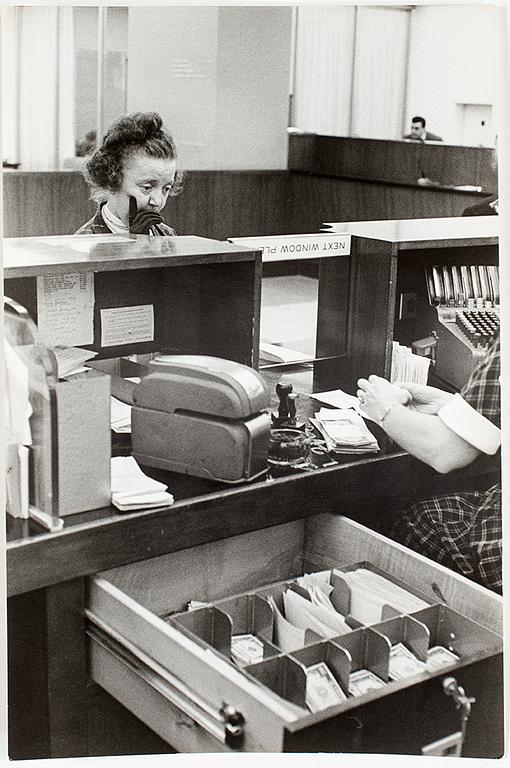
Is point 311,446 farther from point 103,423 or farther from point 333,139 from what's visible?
point 333,139

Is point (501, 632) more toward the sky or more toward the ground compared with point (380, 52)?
more toward the ground

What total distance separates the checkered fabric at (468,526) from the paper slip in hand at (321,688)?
493 mm

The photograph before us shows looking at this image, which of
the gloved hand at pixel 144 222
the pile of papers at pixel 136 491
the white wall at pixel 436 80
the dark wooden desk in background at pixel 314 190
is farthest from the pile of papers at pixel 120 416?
the white wall at pixel 436 80

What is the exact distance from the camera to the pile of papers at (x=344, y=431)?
1901 millimetres

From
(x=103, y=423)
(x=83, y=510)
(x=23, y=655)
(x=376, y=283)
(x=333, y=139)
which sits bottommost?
(x=23, y=655)

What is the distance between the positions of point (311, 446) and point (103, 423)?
0.53 m

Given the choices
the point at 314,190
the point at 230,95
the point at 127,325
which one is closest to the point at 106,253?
the point at 127,325

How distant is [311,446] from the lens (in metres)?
1.91

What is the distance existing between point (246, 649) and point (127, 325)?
0.96m

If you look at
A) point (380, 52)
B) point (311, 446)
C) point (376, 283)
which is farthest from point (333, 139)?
point (311, 446)

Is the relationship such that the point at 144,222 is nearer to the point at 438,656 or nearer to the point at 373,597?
the point at 373,597

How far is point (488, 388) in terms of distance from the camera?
1.63 metres

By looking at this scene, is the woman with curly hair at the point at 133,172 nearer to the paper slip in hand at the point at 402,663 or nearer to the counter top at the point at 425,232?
the counter top at the point at 425,232

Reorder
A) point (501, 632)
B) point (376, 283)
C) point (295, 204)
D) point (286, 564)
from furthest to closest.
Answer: point (295, 204), point (376, 283), point (286, 564), point (501, 632)
